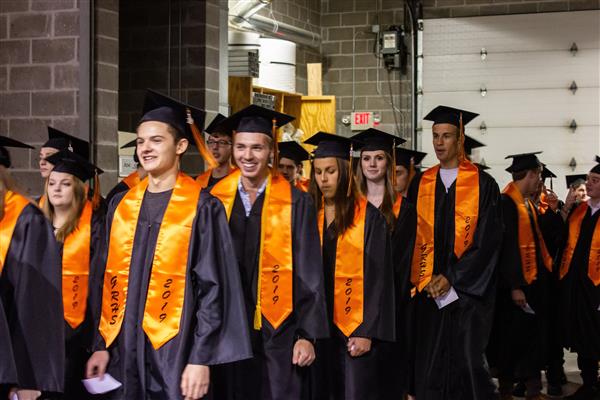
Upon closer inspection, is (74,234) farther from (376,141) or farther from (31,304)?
(376,141)

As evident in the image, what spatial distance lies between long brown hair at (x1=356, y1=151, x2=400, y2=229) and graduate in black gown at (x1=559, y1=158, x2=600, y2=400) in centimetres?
249

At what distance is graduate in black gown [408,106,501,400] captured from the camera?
618 cm

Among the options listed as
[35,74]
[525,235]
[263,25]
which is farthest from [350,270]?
[263,25]

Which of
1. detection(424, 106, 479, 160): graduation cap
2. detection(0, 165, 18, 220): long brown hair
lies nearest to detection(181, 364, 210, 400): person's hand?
detection(0, 165, 18, 220): long brown hair

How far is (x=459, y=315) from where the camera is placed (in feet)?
20.4

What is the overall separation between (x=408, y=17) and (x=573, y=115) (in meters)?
2.64

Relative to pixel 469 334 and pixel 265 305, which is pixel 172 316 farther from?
pixel 469 334

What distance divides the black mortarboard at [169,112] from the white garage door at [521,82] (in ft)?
32.5

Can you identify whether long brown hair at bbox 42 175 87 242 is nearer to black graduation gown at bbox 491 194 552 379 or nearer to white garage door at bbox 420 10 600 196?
black graduation gown at bbox 491 194 552 379

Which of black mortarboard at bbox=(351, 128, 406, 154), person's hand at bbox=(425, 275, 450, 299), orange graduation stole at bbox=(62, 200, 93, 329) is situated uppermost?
black mortarboard at bbox=(351, 128, 406, 154)

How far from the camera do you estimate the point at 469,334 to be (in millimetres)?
6176

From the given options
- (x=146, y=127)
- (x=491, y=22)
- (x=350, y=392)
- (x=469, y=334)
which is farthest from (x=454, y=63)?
(x=146, y=127)

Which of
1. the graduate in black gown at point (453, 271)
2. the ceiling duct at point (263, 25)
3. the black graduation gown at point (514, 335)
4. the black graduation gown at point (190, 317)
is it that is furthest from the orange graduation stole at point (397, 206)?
the ceiling duct at point (263, 25)

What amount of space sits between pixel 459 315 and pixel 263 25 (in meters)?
6.76
